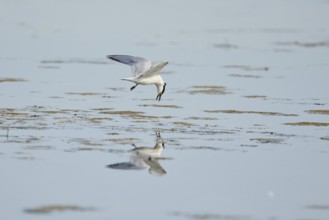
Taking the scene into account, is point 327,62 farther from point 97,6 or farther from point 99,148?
point 97,6

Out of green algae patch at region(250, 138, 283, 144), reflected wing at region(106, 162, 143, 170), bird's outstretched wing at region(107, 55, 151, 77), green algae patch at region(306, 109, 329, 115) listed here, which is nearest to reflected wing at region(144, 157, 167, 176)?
reflected wing at region(106, 162, 143, 170)

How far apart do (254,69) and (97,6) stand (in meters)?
16.9

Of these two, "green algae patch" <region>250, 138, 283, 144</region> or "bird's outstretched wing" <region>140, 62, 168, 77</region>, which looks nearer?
"green algae patch" <region>250, 138, 283, 144</region>

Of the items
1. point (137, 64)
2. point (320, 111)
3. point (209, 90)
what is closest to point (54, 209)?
point (137, 64)

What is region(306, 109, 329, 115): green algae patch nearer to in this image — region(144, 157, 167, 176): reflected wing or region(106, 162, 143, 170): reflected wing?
region(144, 157, 167, 176): reflected wing

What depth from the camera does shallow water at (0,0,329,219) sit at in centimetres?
1248

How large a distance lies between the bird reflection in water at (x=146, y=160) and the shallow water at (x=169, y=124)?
3.4 inches

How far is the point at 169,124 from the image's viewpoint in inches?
693

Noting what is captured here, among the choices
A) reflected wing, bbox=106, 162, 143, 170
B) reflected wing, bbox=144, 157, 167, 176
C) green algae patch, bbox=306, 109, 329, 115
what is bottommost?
reflected wing, bbox=106, 162, 143, 170

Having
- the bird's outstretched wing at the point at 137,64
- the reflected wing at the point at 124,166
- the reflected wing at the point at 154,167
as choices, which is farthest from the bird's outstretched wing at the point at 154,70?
the reflected wing at the point at 124,166

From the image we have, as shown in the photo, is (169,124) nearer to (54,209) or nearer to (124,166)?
(124,166)

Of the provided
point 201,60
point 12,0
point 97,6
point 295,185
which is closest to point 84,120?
point 295,185

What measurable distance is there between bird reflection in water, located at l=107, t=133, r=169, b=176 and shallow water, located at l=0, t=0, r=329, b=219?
87mm

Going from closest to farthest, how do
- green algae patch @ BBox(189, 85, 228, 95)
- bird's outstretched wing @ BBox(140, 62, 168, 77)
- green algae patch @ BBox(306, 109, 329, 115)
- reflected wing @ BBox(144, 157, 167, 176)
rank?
reflected wing @ BBox(144, 157, 167, 176)
bird's outstretched wing @ BBox(140, 62, 168, 77)
green algae patch @ BBox(306, 109, 329, 115)
green algae patch @ BBox(189, 85, 228, 95)
